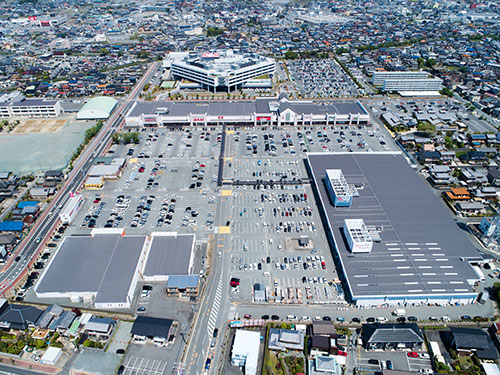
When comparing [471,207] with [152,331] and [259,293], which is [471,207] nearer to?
[259,293]

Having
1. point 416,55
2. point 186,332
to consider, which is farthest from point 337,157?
point 416,55

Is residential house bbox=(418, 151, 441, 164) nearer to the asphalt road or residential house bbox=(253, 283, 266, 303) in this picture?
residential house bbox=(253, 283, 266, 303)

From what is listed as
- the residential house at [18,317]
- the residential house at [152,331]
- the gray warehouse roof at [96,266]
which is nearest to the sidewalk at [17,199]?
the gray warehouse roof at [96,266]

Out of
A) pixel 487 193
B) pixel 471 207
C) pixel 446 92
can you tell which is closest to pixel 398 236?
pixel 471 207

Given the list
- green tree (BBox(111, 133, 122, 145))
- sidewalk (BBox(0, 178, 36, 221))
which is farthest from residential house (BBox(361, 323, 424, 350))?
green tree (BBox(111, 133, 122, 145))

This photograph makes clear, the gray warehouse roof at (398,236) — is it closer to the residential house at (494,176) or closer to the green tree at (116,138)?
the residential house at (494,176)

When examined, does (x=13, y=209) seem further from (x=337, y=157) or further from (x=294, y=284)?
(x=337, y=157)
